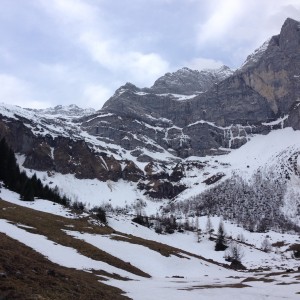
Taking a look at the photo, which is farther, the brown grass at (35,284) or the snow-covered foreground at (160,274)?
the snow-covered foreground at (160,274)

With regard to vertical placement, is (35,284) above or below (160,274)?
above

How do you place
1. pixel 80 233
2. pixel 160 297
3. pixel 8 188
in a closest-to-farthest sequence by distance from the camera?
pixel 160 297 < pixel 80 233 < pixel 8 188

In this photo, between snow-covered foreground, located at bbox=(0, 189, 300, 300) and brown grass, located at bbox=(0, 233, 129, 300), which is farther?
snow-covered foreground, located at bbox=(0, 189, 300, 300)

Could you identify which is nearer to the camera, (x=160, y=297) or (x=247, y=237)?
(x=160, y=297)

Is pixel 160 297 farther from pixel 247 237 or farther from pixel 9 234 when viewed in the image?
pixel 247 237

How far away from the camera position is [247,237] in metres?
191

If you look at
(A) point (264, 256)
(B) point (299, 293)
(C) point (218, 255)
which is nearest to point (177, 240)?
(C) point (218, 255)

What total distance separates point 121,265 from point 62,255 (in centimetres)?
789

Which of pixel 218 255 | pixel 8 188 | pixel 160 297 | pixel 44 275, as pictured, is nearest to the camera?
pixel 44 275

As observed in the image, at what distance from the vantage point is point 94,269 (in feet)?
114

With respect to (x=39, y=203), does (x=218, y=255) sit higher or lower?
lower

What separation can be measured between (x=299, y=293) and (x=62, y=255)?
20.2m

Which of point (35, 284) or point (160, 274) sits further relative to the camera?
point (160, 274)

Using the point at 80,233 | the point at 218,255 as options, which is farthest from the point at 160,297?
the point at 218,255
